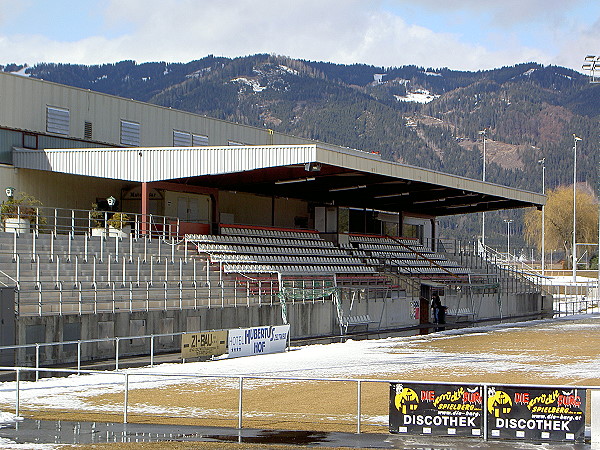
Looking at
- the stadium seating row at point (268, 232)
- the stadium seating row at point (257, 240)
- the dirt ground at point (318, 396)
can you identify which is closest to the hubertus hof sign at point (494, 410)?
the dirt ground at point (318, 396)

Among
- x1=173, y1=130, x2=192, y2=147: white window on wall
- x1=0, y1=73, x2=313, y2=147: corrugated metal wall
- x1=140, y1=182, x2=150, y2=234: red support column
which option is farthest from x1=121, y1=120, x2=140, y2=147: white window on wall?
x1=140, y1=182, x2=150, y2=234: red support column

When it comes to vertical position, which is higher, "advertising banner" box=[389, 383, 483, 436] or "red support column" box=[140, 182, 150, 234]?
"red support column" box=[140, 182, 150, 234]

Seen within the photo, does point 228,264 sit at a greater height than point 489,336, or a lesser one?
greater

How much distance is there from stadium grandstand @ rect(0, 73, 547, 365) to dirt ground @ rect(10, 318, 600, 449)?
6.31m

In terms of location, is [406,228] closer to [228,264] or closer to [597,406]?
Answer: [228,264]

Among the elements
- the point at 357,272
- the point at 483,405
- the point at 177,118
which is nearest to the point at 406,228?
the point at 357,272

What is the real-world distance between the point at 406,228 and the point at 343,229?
890 centimetres

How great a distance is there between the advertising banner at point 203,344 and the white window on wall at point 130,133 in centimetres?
1866

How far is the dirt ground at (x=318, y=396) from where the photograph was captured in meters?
17.7

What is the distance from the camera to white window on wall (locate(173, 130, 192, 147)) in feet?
162

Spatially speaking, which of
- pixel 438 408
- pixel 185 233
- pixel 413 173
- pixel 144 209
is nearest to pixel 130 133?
pixel 185 233

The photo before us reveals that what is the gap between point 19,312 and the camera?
26.3 meters

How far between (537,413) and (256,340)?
17.2 metres

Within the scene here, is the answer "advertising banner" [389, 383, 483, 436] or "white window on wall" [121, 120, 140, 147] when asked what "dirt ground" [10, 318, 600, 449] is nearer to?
"advertising banner" [389, 383, 483, 436]
